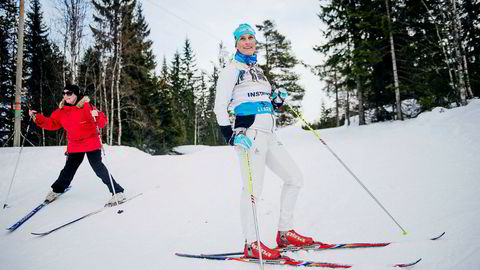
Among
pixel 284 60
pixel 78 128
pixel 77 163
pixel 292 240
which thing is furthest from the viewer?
pixel 284 60

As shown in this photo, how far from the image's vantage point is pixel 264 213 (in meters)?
4.40

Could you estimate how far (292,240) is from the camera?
2.84 m

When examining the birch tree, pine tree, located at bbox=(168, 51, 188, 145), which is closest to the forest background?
the birch tree

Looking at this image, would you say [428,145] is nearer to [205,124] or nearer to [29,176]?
[29,176]

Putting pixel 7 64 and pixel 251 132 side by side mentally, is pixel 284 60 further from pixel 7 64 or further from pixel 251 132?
pixel 7 64

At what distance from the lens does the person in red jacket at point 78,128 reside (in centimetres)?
507

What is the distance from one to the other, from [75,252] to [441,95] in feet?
50.0

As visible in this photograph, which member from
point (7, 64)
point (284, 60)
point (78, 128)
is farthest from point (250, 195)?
point (7, 64)

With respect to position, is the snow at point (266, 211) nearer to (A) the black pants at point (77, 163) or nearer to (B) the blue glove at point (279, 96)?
(A) the black pants at point (77, 163)

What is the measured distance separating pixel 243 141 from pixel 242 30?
51.6 inches

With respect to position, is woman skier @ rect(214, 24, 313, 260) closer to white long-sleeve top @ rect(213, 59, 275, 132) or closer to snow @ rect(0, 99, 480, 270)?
white long-sleeve top @ rect(213, 59, 275, 132)

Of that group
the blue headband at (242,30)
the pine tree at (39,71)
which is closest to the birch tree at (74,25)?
the pine tree at (39,71)

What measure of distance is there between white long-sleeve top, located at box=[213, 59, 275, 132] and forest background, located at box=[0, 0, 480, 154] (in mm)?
5150

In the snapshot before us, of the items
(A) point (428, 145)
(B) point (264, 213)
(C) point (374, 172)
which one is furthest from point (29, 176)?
(A) point (428, 145)
